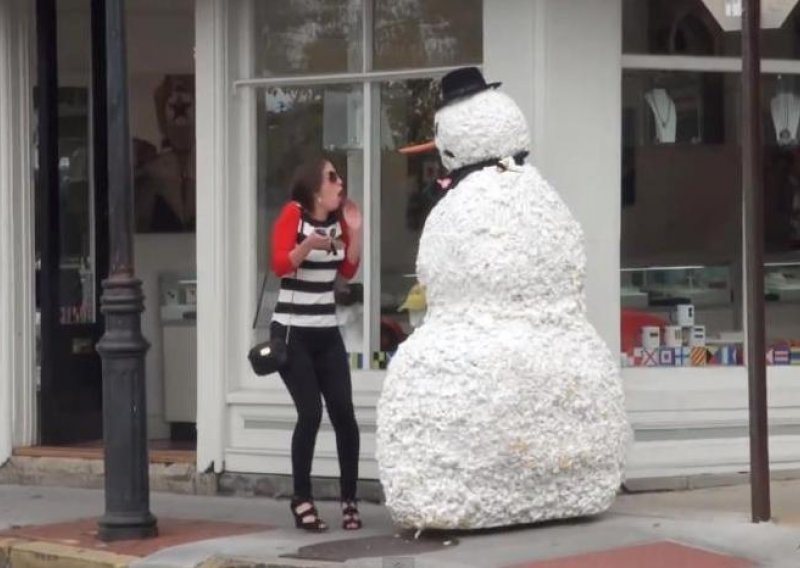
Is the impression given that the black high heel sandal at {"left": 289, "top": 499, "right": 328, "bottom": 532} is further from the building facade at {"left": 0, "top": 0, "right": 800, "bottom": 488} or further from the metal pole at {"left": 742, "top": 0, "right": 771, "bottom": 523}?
the metal pole at {"left": 742, "top": 0, "right": 771, "bottom": 523}

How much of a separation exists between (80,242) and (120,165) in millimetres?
3105

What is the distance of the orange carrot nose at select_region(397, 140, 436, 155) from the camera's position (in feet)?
31.7

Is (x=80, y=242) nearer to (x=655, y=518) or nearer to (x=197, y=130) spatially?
(x=197, y=130)

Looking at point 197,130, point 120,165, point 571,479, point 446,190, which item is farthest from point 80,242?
point 571,479

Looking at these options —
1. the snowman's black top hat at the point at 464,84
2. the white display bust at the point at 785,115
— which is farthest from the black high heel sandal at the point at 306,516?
the white display bust at the point at 785,115

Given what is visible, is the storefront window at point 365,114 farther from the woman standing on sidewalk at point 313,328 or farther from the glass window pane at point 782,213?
the glass window pane at point 782,213

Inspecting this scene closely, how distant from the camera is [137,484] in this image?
8.97 meters

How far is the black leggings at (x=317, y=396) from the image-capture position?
8883 mm

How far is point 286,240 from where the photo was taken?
8922mm

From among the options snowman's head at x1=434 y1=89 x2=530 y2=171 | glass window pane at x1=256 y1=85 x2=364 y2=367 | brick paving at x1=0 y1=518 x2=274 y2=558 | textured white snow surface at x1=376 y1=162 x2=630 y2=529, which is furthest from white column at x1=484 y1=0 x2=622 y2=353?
brick paving at x1=0 y1=518 x2=274 y2=558

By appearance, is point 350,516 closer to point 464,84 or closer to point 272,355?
point 272,355

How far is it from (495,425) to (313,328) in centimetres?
123

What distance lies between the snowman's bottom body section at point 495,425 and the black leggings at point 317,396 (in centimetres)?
40

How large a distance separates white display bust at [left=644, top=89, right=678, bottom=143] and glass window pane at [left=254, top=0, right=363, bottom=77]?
6.13ft
